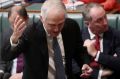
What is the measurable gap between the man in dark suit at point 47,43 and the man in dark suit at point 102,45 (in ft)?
0.50

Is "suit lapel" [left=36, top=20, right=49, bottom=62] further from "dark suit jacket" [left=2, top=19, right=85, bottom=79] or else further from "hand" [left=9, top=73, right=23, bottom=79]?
"hand" [left=9, top=73, right=23, bottom=79]

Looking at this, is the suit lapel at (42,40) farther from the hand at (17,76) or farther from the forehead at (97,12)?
the hand at (17,76)

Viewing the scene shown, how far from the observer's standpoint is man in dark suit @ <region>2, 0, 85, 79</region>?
2.14 m

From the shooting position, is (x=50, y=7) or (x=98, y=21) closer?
(x=50, y=7)

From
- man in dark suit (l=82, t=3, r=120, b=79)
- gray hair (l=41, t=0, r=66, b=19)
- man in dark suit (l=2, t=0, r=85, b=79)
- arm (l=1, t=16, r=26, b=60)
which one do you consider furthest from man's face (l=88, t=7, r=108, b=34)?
arm (l=1, t=16, r=26, b=60)

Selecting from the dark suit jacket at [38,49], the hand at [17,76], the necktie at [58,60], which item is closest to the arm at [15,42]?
the dark suit jacket at [38,49]

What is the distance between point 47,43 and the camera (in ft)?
7.61

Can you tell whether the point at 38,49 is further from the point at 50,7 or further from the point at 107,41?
the point at 107,41

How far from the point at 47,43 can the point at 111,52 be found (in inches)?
22.8

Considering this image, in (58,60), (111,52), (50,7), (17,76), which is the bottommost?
(17,76)

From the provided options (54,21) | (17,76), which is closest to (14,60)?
(17,76)

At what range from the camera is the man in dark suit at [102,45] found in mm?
2586

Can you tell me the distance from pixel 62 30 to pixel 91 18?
0.35 m

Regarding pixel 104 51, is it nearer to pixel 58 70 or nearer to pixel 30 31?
pixel 58 70
